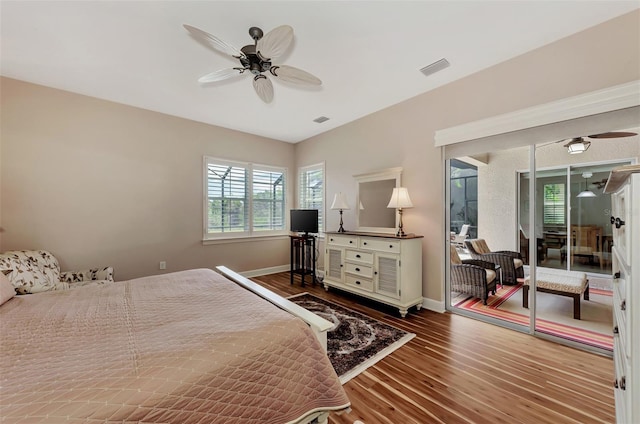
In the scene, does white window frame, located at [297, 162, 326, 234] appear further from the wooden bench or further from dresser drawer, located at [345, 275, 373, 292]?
the wooden bench

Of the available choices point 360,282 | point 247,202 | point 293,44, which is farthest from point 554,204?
point 247,202

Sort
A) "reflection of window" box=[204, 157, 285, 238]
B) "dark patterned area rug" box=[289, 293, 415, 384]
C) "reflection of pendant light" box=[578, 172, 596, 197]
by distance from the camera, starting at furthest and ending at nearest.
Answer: "reflection of window" box=[204, 157, 285, 238] < "reflection of pendant light" box=[578, 172, 596, 197] < "dark patterned area rug" box=[289, 293, 415, 384]

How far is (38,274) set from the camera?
2479mm

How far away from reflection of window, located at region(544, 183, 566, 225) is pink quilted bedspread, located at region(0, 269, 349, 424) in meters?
2.70

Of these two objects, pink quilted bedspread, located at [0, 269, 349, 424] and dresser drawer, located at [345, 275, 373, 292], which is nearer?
pink quilted bedspread, located at [0, 269, 349, 424]

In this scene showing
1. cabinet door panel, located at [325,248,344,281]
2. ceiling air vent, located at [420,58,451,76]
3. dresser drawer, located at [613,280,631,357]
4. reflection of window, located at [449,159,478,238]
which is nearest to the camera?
dresser drawer, located at [613,280,631,357]

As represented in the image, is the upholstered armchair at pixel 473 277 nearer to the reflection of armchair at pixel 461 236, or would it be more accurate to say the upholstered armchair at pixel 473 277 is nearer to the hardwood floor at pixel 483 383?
the reflection of armchair at pixel 461 236

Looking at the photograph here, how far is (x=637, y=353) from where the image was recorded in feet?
2.83

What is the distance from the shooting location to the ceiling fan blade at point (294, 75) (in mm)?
2127

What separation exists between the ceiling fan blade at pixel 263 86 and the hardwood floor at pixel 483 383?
2.66m

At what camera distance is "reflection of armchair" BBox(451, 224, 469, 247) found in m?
3.10

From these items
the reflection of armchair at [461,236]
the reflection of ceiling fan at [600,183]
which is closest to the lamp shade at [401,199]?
the reflection of armchair at [461,236]

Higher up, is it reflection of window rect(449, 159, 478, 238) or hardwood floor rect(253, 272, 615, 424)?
reflection of window rect(449, 159, 478, 238)

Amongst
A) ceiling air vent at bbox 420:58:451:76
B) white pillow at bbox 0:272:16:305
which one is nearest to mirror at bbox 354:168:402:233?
ceiling air vent at bbox 420:58:451:76
